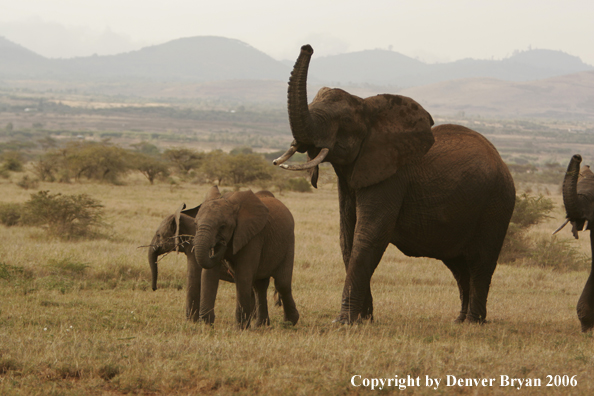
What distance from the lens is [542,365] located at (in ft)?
21.6

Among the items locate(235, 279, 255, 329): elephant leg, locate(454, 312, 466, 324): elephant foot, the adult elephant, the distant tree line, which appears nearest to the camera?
the adult elephant

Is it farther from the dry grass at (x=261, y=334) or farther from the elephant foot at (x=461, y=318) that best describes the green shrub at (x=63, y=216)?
the elephant foot at (x=461, y=318)

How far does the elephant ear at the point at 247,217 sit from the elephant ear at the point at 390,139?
1.30 metres

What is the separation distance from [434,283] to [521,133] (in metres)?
177

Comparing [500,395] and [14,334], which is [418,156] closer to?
[500,395]

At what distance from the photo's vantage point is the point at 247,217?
329 inches

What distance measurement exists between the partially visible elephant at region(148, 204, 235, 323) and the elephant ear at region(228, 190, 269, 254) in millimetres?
516

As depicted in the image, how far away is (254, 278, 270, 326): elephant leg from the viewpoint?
9.01m

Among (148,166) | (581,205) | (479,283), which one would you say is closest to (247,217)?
(479,283)

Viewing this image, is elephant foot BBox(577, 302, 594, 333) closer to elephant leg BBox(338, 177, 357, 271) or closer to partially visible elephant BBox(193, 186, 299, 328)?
elephant leg BBox(338, 177, 357, 271)

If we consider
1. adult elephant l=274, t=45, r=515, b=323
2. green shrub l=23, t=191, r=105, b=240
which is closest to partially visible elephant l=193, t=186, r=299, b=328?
adult elephant l=274, t=45, r=515, b=323

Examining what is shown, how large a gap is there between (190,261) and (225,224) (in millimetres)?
1031

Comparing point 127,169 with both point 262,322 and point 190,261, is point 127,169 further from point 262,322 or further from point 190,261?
point 262,322

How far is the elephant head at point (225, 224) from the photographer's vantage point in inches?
309
